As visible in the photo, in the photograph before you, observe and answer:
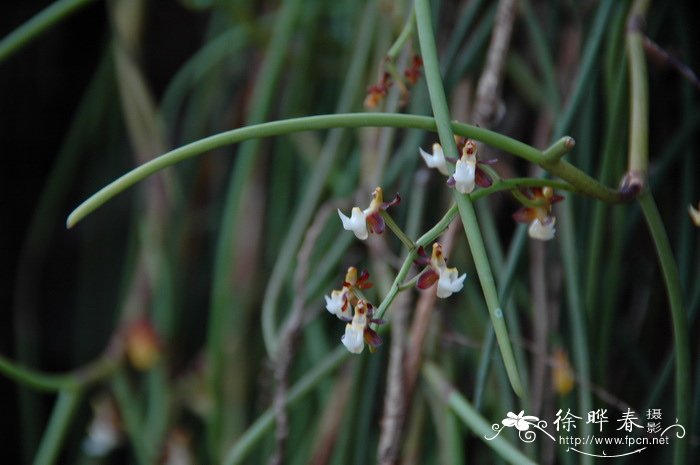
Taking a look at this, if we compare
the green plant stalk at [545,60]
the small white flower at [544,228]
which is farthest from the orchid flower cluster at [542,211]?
the green plant stalk at [545,60]

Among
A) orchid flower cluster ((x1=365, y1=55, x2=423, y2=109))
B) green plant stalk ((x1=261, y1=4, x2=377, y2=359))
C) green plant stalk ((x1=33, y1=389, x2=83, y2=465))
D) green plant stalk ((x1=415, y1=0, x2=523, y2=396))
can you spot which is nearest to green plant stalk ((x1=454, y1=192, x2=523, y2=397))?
green plant stalk ((x1=415, y1=0, x2=523, y2=396))

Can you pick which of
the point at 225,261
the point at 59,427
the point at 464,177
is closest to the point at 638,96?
the point at 464,177

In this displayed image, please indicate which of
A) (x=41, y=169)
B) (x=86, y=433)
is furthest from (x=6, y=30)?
(x=86, y=433)

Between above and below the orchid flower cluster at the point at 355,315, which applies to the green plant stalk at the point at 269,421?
above

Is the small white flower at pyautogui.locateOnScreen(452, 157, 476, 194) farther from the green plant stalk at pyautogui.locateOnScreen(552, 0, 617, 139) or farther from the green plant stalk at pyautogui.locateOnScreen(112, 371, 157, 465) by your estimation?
the green plant stalk at pyautogui.locateOnScreen(112, 371, 157, 465)

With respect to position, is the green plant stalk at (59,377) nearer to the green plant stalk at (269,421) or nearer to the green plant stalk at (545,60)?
the green plant stalk at (269,421)

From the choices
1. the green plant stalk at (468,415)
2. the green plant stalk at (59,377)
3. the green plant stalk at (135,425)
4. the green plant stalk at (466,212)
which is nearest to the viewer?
the green plant stalk at (466,212)

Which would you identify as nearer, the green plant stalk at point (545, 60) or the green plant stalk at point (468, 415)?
the green plant stalk at point (468, 415)
